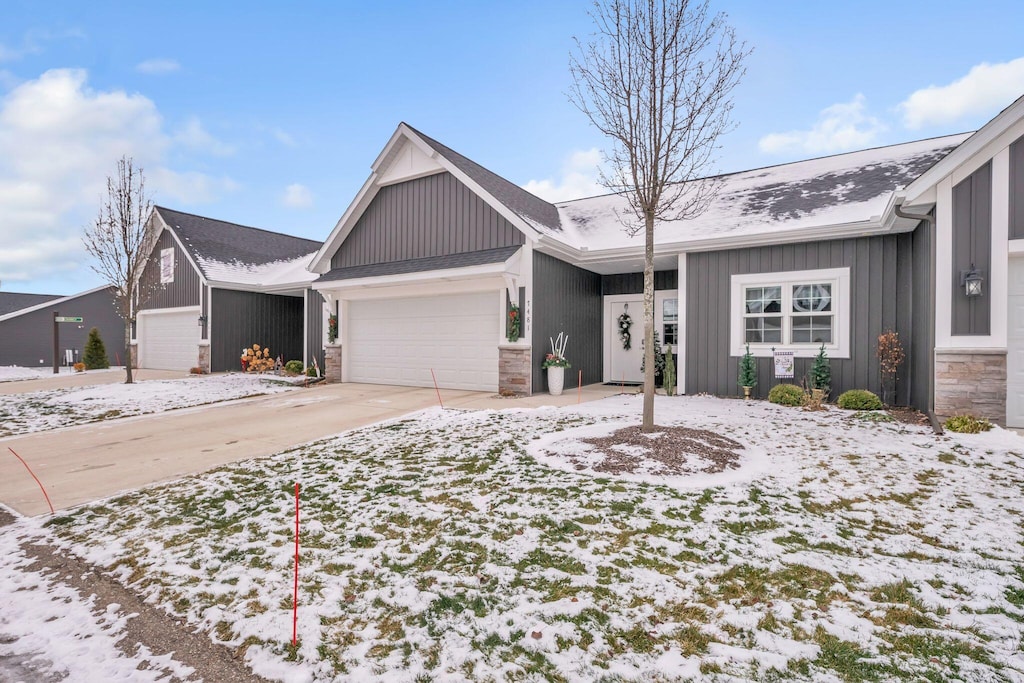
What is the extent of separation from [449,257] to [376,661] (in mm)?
9313

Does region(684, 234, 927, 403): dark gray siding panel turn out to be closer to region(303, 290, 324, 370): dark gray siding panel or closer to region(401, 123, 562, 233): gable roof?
region(401, 123, 562, 233): gable roof

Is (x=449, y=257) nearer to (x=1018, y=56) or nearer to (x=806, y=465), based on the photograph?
(x=806, y=465)

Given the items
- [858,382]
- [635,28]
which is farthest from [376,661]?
[858,382]

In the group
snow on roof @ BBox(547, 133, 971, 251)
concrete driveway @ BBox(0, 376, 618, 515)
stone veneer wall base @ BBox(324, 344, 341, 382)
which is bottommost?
concrete driveway @ BBox(0, 376, 618, 515)

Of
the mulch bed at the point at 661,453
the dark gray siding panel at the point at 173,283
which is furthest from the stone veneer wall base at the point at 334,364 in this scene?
the mulch bed at the point at 661,453

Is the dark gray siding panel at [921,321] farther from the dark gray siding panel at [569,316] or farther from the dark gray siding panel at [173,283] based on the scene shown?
the dark gray siding panel at [173,283]

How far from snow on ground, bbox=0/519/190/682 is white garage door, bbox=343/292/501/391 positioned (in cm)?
802

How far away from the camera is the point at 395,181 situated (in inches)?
462

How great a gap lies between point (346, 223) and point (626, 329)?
813 cm

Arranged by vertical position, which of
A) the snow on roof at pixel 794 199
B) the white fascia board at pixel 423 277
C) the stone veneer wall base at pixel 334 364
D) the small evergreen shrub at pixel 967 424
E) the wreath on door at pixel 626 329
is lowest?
the small evergreen shrub at pixel 967 424

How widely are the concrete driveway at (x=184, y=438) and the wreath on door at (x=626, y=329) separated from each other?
1973mm

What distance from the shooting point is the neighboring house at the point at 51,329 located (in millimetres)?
21000

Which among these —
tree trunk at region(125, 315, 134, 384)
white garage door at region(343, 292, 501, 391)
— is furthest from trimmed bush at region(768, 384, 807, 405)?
tree trunk at region(125, 315, 134, 384)

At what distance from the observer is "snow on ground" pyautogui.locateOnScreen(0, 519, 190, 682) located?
2162 millimetres
